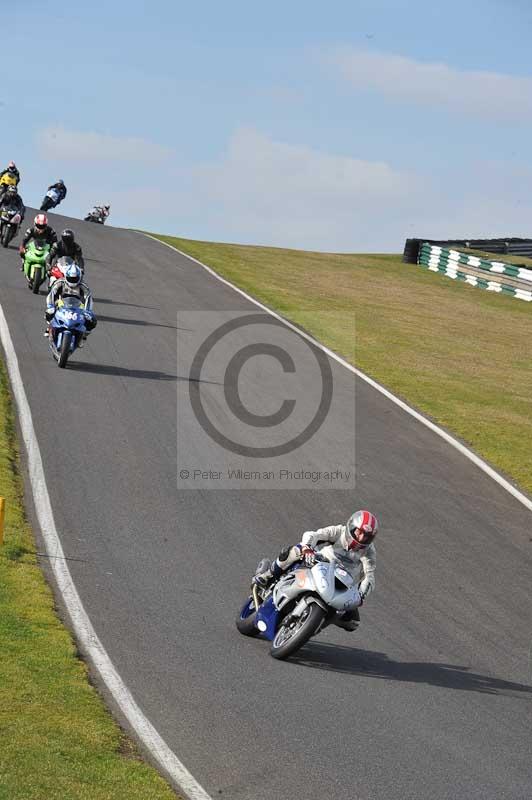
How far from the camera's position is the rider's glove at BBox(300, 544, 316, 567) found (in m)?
10.7

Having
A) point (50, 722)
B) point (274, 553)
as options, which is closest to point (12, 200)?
point (274, 553)

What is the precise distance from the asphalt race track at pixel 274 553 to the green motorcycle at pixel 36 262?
3.99 meters

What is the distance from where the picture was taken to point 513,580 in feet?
45.6

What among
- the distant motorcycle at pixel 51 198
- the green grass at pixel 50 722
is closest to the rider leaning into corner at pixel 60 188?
the distant motorcycle at pixel 51 198

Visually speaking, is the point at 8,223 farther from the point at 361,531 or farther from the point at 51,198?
the point at 361,531

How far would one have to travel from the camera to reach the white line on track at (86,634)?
7.84 metres

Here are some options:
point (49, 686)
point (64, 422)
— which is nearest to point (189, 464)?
point (64, 422)

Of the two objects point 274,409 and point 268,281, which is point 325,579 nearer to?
point 274,409

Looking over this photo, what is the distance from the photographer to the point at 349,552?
34.9 feet

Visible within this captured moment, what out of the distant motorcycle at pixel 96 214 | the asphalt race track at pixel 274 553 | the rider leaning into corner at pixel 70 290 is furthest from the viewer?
the distant motorcycle at pixel 96 214

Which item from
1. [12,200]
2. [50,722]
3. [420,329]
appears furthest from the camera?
[420,329]

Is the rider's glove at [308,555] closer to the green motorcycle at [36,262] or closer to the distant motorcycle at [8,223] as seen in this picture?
the green motorcycle at [36,262]

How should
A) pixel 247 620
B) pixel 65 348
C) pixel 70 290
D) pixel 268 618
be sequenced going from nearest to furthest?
pixel 268 618
pixel 247 620
pixel 65 348
pixel 70 290

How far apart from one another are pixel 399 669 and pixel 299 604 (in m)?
1.12
